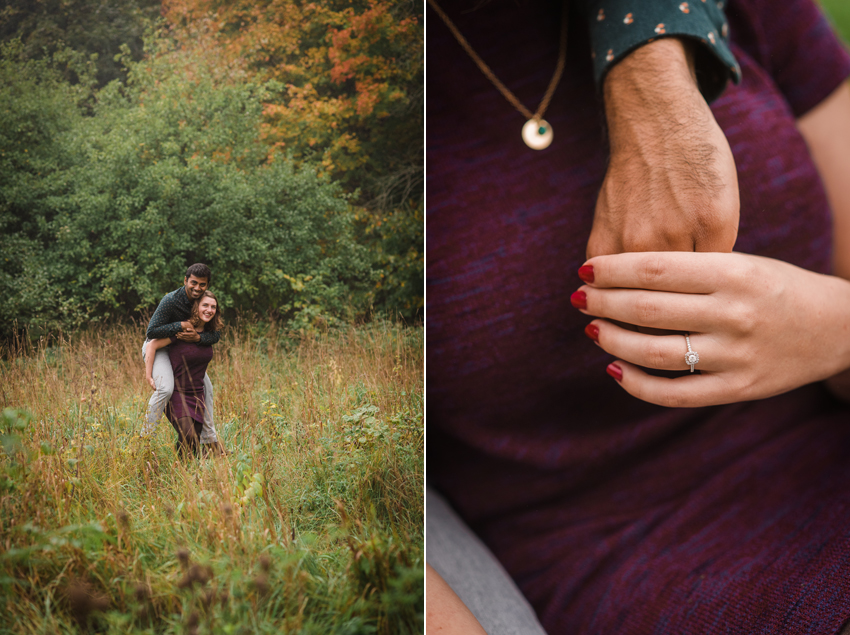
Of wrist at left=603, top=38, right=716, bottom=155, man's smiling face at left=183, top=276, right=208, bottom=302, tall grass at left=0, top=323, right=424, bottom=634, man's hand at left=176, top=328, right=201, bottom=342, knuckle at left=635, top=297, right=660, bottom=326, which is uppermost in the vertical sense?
wrist at left=603, top=38, right=716, bottom=155

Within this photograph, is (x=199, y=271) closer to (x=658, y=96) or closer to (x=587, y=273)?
(x=587, y=273)

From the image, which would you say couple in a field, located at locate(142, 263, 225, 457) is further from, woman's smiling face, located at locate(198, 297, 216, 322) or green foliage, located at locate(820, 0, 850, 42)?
green foliage, located at locate(820, 0, 850, 42)

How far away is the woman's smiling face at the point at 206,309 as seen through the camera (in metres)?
0.67

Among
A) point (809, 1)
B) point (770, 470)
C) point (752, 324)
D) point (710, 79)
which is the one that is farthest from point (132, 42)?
point (770, 470)

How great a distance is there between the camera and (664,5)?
636mm

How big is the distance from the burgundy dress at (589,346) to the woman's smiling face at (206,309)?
15.0 inches

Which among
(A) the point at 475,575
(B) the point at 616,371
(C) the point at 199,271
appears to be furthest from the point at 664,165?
(A) the point at 475,575

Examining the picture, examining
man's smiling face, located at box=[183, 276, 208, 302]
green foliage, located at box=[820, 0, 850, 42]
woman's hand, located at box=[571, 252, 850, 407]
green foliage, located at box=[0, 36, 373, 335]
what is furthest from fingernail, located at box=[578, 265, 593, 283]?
green foliage, located at box=[820, 0, 850, 42]

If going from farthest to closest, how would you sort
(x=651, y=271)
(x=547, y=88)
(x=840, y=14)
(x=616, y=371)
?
(x=840, y=14), (x=547, y=88), (x=616, y=371), (x=651, y=271)

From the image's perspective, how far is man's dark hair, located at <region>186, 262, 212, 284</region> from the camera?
0.67 m

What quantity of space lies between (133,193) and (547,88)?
742 mm

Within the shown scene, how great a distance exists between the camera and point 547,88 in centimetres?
79

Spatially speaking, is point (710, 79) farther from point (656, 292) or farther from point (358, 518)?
point (358, 518)

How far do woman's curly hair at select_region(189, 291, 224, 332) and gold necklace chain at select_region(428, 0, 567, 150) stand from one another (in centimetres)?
63
